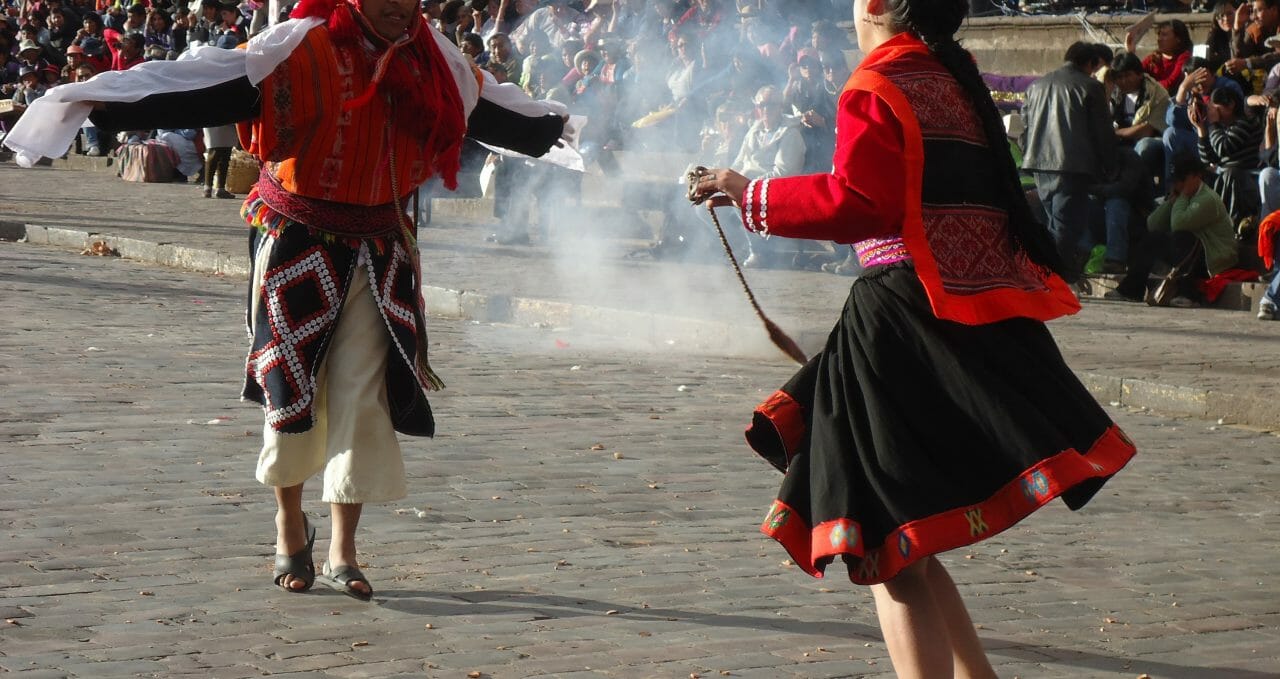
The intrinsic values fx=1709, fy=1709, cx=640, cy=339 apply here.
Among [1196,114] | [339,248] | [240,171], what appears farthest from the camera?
[240,171]

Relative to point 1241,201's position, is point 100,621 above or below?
above

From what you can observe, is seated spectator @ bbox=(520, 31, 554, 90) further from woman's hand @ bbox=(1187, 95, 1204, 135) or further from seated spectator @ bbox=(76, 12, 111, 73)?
seated spectator @ bbox=(76, 12, 111, 73)

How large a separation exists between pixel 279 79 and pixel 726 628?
6.15 ft

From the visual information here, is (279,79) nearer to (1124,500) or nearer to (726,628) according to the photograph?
(726,628)

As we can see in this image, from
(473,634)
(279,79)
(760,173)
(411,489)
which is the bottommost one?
(760,173)

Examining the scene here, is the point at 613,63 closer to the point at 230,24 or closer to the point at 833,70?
the point at 833,70

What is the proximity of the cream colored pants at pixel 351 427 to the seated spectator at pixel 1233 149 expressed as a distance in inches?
389

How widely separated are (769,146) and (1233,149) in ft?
12.2

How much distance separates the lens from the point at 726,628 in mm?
4516

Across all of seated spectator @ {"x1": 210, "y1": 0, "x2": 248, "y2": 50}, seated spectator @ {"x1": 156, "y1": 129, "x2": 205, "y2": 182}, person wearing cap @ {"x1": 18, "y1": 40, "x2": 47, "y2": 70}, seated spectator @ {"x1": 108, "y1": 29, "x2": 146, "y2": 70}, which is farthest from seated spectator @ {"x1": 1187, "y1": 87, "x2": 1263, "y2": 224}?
person wearing cap @ {"x1": 18, "y1": 40, "x2": 47, "y2": 70}

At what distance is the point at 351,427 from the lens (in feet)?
15.4

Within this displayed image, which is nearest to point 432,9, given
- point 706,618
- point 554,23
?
point 554,23

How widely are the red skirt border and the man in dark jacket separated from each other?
32.1 feet

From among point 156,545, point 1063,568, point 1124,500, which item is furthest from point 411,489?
point 1124,500
